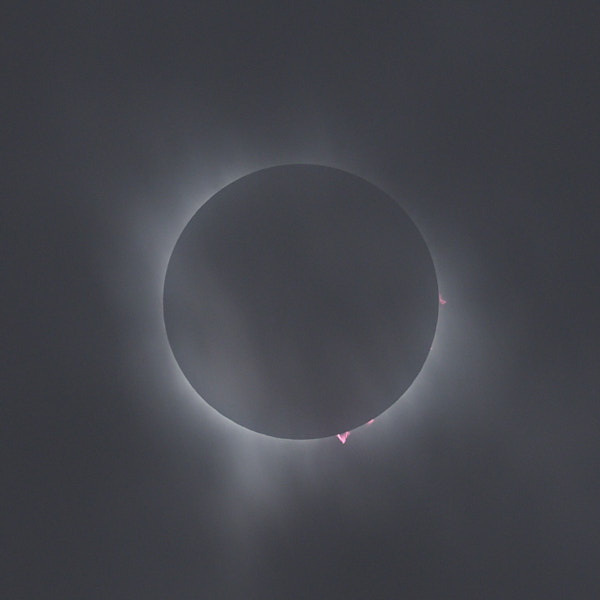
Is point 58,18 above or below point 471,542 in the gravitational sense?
above

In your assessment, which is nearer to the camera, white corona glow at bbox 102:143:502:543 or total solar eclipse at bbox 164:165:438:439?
total solar eclipse at bbox 164:165:438:439

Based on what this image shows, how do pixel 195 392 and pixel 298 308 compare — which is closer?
pixel 298 308

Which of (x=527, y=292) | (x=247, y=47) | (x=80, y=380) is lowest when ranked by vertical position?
(x=80, y=380)

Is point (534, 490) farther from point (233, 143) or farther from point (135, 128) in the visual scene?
point (135, 128)

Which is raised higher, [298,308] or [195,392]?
[298,308]

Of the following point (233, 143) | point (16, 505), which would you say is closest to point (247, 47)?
point (233, 143)

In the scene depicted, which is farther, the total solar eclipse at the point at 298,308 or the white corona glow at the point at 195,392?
the white corona glow at the point at 195,392

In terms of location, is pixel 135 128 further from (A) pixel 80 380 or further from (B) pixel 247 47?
(A) pixel 80 380
